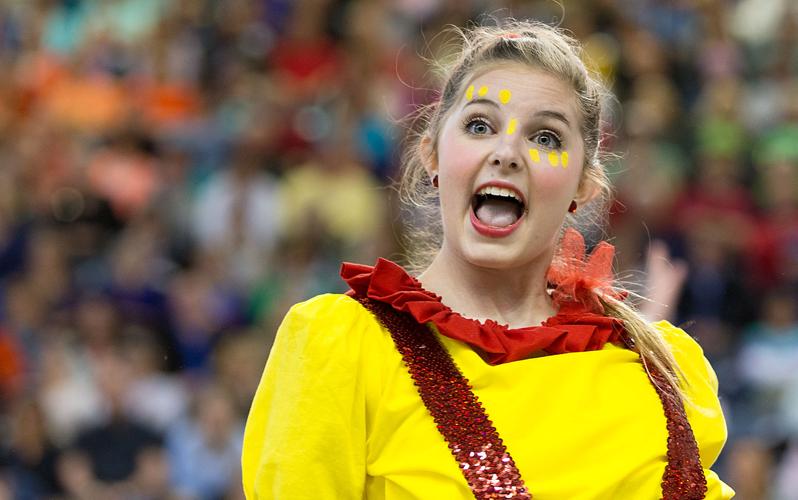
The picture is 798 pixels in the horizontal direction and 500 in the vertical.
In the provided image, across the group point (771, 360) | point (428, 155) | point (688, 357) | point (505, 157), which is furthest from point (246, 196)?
point (505, 157)

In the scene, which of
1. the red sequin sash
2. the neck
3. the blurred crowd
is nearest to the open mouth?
the neck

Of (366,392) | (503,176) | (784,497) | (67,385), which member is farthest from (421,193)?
(67,385)

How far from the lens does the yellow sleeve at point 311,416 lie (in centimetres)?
243

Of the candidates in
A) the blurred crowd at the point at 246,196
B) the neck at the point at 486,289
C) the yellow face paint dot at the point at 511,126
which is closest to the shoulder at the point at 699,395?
the neck at the point at 486,289

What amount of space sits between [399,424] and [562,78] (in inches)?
28.8

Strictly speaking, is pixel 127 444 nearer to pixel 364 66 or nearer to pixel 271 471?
pixel 364 66

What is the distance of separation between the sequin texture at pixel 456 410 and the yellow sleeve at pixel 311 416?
94 millimetres

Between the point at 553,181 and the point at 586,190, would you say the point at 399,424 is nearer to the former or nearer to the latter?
the point at 553,181

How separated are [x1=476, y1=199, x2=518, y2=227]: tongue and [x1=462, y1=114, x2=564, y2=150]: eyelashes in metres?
0.13

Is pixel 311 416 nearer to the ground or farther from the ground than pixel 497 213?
nearer to the ground

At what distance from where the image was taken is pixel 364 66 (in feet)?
24.8

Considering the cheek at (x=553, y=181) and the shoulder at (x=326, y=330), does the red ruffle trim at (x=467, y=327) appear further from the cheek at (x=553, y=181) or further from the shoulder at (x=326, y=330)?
the cheek at (x=553, y=181)

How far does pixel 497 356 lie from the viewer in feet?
8.52

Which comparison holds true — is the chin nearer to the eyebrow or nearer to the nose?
the nose
